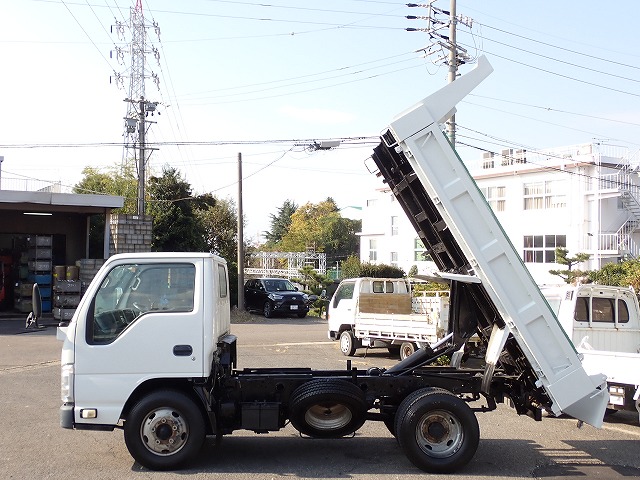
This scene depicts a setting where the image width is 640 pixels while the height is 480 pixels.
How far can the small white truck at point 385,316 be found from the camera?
48.2 feet

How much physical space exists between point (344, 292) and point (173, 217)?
18636 mm

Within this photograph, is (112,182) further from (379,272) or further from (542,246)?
(542,246)

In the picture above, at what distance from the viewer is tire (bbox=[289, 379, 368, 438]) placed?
7008 mm

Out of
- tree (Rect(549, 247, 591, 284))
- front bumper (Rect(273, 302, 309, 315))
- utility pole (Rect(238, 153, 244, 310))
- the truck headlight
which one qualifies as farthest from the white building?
the truck headlight

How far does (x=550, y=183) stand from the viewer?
35000 mm

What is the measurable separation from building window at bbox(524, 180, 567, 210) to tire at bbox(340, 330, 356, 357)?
21.3 m

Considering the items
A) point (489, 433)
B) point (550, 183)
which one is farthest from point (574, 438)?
point (550, 183)

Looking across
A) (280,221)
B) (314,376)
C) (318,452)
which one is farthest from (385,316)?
(280,221)

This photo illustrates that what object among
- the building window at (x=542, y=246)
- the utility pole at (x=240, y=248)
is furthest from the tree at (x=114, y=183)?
the building window at (x=542, y=246)

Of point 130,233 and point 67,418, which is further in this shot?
point 130,233

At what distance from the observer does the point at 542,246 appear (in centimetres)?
3531

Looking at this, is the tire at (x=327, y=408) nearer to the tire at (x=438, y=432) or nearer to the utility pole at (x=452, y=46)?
the tire at (x=438, y=432)

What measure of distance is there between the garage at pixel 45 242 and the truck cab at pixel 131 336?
17.6 meters

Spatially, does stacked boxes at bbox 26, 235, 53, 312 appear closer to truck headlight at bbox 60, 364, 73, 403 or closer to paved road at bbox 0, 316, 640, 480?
paved road at bbox 0, 316, 640, 480
